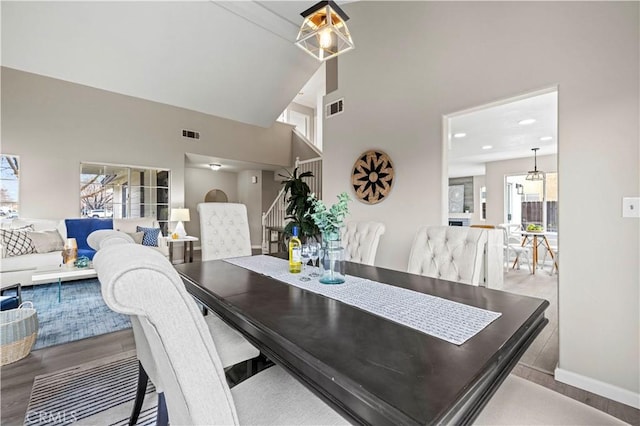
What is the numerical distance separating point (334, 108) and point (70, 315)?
3.88 meters

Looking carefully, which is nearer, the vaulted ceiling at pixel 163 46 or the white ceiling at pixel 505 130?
the white ceiling at pixel 505 130

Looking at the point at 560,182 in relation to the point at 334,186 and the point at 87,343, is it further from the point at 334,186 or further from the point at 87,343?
the point at 87,343

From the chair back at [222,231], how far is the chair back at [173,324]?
6.49 ft

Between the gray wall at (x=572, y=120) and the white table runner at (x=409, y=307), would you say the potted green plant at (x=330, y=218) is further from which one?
the gray wall at (x=572, y=120)

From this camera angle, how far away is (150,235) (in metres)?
5.07

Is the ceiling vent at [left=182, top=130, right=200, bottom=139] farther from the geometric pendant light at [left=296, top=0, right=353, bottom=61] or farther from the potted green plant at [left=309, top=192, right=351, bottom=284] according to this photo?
the potted green plant at [left=309, top=192, right=351, bottom=284]

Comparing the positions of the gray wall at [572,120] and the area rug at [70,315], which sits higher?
the gray wall at [572,120]

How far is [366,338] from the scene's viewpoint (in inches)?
33.2

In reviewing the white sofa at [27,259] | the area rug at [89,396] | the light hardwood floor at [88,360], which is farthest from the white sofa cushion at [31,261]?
the area rug at [89,396]

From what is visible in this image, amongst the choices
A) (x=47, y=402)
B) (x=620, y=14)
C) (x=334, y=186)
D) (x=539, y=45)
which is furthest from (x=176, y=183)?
(x=620, y=14)

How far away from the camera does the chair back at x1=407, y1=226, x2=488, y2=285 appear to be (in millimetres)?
1689

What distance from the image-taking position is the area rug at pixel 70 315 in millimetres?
2566

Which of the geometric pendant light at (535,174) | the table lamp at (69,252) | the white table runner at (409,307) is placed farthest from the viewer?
the geometric pendant light at (535,174)

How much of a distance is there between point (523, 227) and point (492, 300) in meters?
7.12
